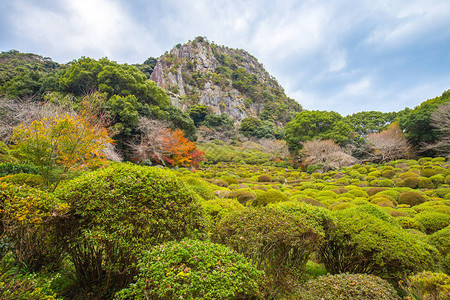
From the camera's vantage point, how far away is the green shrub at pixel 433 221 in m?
5.07

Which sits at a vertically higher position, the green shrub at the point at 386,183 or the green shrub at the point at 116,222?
the green shrub at the point at 116,222

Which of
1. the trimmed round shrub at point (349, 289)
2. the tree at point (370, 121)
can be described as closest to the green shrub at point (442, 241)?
the trimmed round shrub at point (349, 289)

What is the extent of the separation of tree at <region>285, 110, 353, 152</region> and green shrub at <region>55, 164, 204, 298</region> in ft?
92.5

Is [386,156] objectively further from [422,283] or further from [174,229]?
[174,229]

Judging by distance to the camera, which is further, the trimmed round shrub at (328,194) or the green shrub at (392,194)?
the trimmed round shrub at (328,194)

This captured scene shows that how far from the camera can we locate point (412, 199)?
349 inches

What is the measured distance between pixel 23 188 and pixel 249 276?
9.84 ft

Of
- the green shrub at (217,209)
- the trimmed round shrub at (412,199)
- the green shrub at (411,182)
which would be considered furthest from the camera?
the green shrub at (411,182)

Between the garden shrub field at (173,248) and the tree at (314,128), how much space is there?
26.3 meters

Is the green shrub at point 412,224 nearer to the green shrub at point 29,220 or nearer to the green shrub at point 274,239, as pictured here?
the green shrub at point 274,239

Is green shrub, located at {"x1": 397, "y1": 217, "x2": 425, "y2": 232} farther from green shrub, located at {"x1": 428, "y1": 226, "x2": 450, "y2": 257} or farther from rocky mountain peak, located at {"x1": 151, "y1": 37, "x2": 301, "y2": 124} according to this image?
rocky mountain peak, located at {"x1": 151, "y1": 37, "x2": 301, "y2": 124}

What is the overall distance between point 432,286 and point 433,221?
4059mm

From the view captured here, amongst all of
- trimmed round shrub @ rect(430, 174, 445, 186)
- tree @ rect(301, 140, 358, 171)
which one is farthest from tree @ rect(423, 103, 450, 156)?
trimmed round shrub @ rect(430, 174, 445, 186)

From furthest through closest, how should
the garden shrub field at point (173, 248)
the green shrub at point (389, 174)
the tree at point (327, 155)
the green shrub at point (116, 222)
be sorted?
1. the tree at point (327, 155)
2. the green shrub at point (389, 174)
3. the green shrub at point (116, 222)
4. the garden shrub field at point (173, 248)
